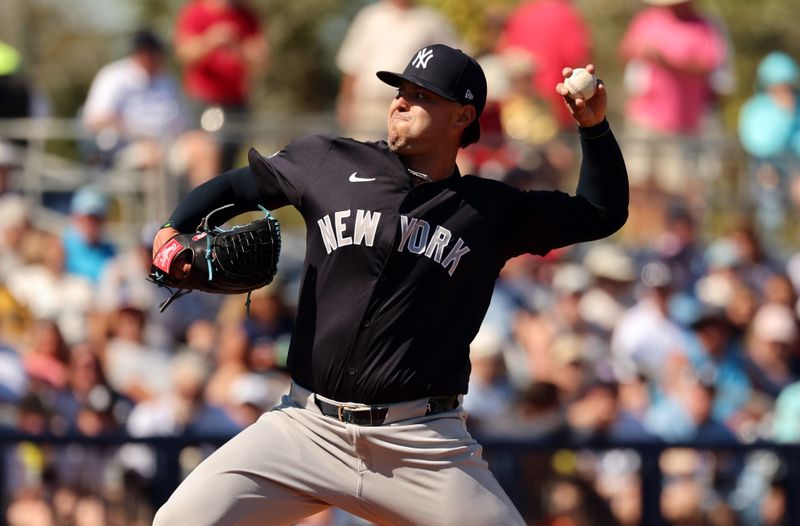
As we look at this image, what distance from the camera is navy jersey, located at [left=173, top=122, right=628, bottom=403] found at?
4.95 meters

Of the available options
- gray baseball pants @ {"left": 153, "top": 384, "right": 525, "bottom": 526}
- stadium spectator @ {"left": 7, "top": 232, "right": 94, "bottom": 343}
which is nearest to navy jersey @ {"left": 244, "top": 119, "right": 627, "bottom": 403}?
gray baseball pants @ {"left": 153, "top": 384, "right": 525, "bottom": 526}

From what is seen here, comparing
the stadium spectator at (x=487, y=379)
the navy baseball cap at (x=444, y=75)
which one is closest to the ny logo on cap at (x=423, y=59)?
the navy baseball cap at (x=444, y=75)

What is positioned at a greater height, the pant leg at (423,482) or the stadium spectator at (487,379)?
the pant leg at (423,482)

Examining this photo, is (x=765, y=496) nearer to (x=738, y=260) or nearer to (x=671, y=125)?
(x=738, y=260)

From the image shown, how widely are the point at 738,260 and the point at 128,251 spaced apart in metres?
4.34

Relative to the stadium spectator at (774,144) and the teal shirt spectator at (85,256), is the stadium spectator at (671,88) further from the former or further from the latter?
the teal shirt spectator at (85,256)

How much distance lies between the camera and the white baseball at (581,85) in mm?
4852

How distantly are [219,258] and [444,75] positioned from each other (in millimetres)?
975

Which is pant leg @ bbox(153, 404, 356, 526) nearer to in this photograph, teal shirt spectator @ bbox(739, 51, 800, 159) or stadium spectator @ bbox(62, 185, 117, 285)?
stadium spectator @ bbox(62, 185, 117, 285)

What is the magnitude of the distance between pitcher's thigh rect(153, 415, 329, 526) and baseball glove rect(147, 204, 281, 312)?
534 mm

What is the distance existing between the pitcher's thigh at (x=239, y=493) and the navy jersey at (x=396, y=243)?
303 mm

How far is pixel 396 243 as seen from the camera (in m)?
4.95

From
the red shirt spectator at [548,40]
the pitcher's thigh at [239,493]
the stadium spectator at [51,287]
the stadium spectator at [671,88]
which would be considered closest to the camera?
the pitcher's thigh at [239,493]

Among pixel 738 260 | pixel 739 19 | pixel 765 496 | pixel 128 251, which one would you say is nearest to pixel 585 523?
pixel 765 496
